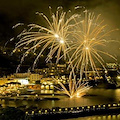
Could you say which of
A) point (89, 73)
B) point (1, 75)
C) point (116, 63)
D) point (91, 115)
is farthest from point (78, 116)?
point (116, 63)

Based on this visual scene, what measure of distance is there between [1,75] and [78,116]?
6.01 m

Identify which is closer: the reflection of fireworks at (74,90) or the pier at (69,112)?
the pier at (69,112)

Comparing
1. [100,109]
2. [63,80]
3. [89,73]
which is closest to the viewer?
[100,109]

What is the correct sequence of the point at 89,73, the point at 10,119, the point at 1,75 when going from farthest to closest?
the point at 89,73, the point at 1,75, the point at 10,119

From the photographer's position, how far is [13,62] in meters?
13.8

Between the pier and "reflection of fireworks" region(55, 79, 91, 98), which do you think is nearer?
the pier

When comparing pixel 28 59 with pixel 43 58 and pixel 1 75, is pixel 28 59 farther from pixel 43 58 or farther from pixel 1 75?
pixel 1 75

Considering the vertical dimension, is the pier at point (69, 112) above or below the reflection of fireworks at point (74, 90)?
below

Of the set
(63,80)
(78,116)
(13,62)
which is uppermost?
(13,62)

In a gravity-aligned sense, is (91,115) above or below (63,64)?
below

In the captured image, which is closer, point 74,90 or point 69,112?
point 69,112

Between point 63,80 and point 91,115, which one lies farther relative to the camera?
point 63,80

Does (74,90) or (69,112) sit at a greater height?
(74,90)

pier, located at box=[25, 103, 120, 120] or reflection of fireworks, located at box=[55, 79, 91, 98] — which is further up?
reflection of fireworks, located at box=[55, 79, 91, 98]
